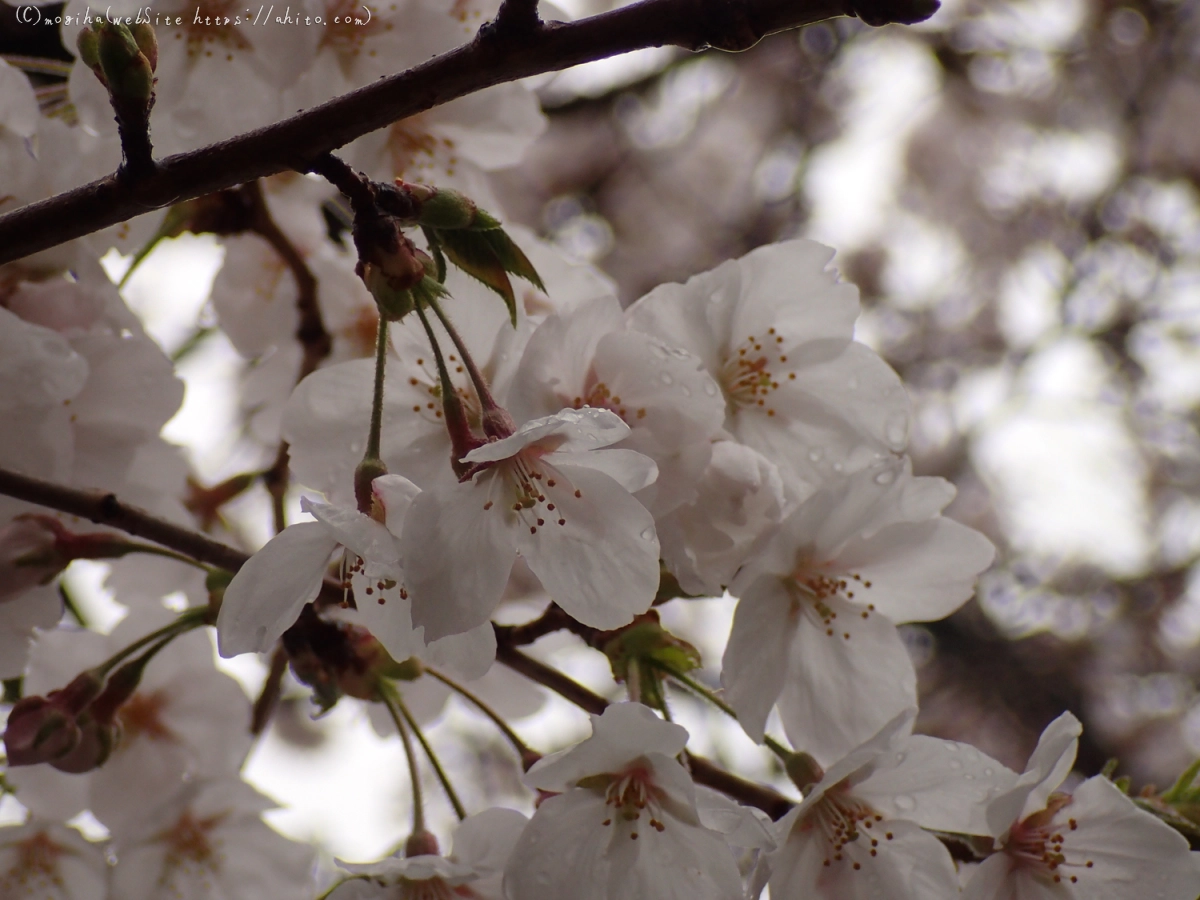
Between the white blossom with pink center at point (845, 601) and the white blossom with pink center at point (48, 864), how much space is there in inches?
33.5

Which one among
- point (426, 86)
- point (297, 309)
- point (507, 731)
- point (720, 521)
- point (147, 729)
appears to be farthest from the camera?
point (297, 309)

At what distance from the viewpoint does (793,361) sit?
1.19m

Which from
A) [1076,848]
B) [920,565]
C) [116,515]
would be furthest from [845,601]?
[116,515]

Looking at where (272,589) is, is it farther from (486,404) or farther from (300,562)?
(486,404)

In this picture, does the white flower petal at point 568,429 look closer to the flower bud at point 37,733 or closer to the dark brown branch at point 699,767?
the dark brown branch at point 699,767

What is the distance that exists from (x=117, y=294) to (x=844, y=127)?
6055 mm

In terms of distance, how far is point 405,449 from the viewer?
3.47ft

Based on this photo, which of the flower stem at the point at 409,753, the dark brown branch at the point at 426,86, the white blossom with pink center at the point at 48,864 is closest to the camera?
the dark brown branch at the point at 426,86

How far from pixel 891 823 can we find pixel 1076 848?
0.19 m

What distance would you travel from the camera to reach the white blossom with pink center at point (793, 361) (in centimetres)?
109

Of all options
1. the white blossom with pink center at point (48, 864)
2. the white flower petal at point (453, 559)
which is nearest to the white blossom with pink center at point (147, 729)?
the white blossom with pink center at point (48, 864)

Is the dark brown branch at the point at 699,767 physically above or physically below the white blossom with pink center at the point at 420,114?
below

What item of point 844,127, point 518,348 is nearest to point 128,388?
point 518,348

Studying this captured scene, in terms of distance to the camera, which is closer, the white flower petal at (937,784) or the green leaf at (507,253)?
the green leaf at (507,253)
